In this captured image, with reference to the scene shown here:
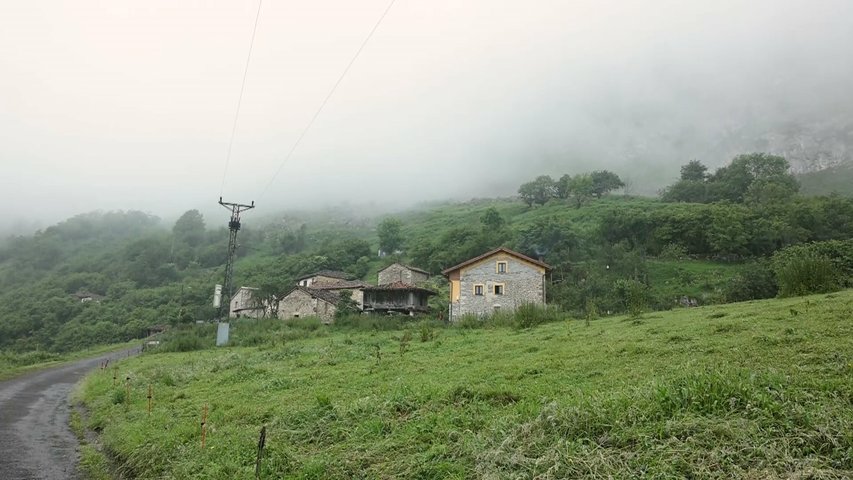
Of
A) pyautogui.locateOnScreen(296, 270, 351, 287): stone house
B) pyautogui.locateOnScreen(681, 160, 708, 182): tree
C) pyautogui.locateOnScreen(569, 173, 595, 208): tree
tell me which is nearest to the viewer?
pyautogui.locateOnScreen(296, 270, 351, 287): stone house

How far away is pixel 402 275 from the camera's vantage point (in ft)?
257

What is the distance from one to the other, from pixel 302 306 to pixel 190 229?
107889 mm

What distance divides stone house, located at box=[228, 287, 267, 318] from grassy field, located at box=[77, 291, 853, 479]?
5907 centimetres

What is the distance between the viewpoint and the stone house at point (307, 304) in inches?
2399

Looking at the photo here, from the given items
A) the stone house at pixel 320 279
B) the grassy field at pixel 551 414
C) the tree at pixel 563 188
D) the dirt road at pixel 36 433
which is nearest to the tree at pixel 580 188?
the tree at pixel 563 188

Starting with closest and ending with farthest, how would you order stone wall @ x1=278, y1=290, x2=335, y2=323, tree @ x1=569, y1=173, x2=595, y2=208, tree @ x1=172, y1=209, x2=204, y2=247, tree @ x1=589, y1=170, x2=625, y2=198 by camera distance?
stone wall @ x1=278, y1=290, x2=335, y2=323
tree @ x1=569, y1=173, x2=595, y2=208
tree @ x1=589, y1=170, x2=625, y2=198
tree @ x1=172, y1=209, x2=204, y2=247

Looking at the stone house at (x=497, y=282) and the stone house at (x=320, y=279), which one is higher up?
the stone house at (x=320, y=279)

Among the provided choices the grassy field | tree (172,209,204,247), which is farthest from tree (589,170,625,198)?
the grassy field

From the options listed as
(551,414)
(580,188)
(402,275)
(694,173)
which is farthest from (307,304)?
(694,173)

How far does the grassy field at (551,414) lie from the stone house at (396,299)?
42.5 metres

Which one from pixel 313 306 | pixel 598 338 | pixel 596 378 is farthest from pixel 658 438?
pixel 313 306

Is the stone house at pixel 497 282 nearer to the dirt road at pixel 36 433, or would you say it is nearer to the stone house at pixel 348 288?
the stone house at pixel 348 288

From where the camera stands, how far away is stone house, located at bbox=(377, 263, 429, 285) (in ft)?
256

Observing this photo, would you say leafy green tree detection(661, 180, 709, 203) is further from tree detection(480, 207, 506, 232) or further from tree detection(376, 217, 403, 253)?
tree detection(376, 217, 403, 253)
